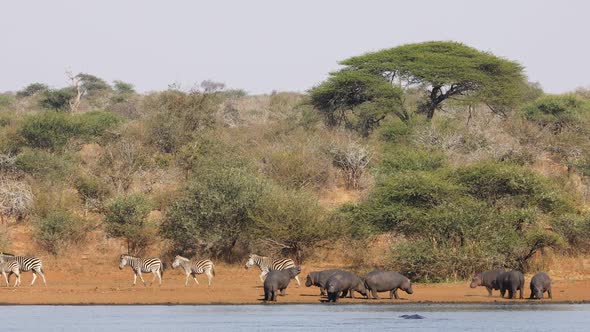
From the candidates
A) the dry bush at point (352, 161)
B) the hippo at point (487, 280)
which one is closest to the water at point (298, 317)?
the hippo at point (487, 280)

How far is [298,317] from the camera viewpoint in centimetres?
2262

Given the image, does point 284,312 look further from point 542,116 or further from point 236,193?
point 542,116

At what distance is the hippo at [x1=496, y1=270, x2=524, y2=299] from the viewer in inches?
1001

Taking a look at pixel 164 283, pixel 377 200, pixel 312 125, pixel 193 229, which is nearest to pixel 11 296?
pixel 164 283

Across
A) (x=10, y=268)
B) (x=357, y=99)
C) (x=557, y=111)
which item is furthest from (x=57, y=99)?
(x=10, y=268)

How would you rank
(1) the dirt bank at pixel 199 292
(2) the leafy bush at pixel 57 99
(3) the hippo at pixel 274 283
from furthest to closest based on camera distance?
(2) the leafy bush at pixel 57 99
(1) the dirt bank at pixel 199 292
(3) the hippo at pixel 274 283

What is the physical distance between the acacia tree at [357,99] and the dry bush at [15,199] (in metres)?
15.5

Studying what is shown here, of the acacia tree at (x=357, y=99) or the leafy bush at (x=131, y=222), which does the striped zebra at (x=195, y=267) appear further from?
the acacia tree at (x=357, y=99)

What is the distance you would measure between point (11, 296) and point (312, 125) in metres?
25.8

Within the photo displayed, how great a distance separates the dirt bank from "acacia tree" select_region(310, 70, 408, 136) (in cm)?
1854

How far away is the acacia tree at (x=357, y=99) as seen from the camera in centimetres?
4878

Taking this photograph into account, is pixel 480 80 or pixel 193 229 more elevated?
pixel 480 80

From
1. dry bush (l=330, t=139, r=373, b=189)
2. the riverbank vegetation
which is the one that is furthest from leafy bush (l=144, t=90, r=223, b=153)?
dry bush (l=330, t=139, r=373, b=189)

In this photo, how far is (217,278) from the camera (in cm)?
3089
